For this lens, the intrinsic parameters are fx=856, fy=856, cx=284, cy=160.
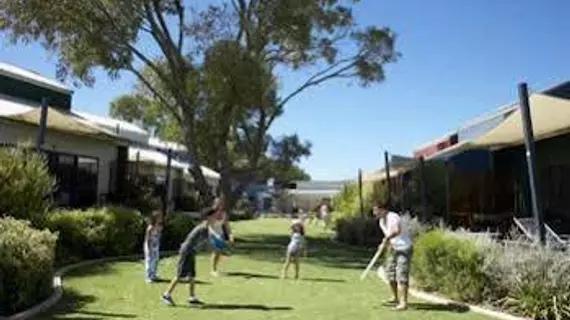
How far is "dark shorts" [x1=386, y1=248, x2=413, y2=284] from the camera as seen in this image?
1244 cm

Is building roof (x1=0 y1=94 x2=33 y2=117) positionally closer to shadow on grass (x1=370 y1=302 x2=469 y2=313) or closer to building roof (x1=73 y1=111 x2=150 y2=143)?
building roof (x1=73 y1=111 x2=150 y2=143)

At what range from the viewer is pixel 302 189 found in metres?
105

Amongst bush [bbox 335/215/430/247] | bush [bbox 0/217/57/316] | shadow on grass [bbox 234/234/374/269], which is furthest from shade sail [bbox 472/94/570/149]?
bush [bbox 0/217/57/316]

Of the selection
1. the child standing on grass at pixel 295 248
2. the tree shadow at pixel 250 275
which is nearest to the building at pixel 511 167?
the child standing on grass at pixel 295 248

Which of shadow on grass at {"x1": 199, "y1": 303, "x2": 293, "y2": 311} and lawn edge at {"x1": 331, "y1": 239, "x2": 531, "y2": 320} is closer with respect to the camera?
lawn edge at {"x1": 331, "y1": 239, "x2": 531, "y2": 320}

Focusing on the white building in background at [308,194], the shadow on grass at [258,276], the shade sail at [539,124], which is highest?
the white building in background at [308,194]

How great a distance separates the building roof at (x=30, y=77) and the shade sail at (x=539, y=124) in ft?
56.8

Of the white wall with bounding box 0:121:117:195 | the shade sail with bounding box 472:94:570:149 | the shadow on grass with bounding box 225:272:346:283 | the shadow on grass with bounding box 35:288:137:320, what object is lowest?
the shadow on grass with bounding box 35:288:137:320

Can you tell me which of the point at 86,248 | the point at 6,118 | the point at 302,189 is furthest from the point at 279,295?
the point at 302,189

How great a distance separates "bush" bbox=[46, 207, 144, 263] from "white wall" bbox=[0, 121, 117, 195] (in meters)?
3.76

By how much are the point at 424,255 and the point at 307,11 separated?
1590 cm

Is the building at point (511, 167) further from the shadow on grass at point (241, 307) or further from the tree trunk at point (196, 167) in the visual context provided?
the tree trunk at point (196, 167)

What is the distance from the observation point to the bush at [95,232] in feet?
56.4

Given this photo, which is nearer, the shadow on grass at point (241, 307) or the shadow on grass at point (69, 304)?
the shadow on grass at point (69, 304)
